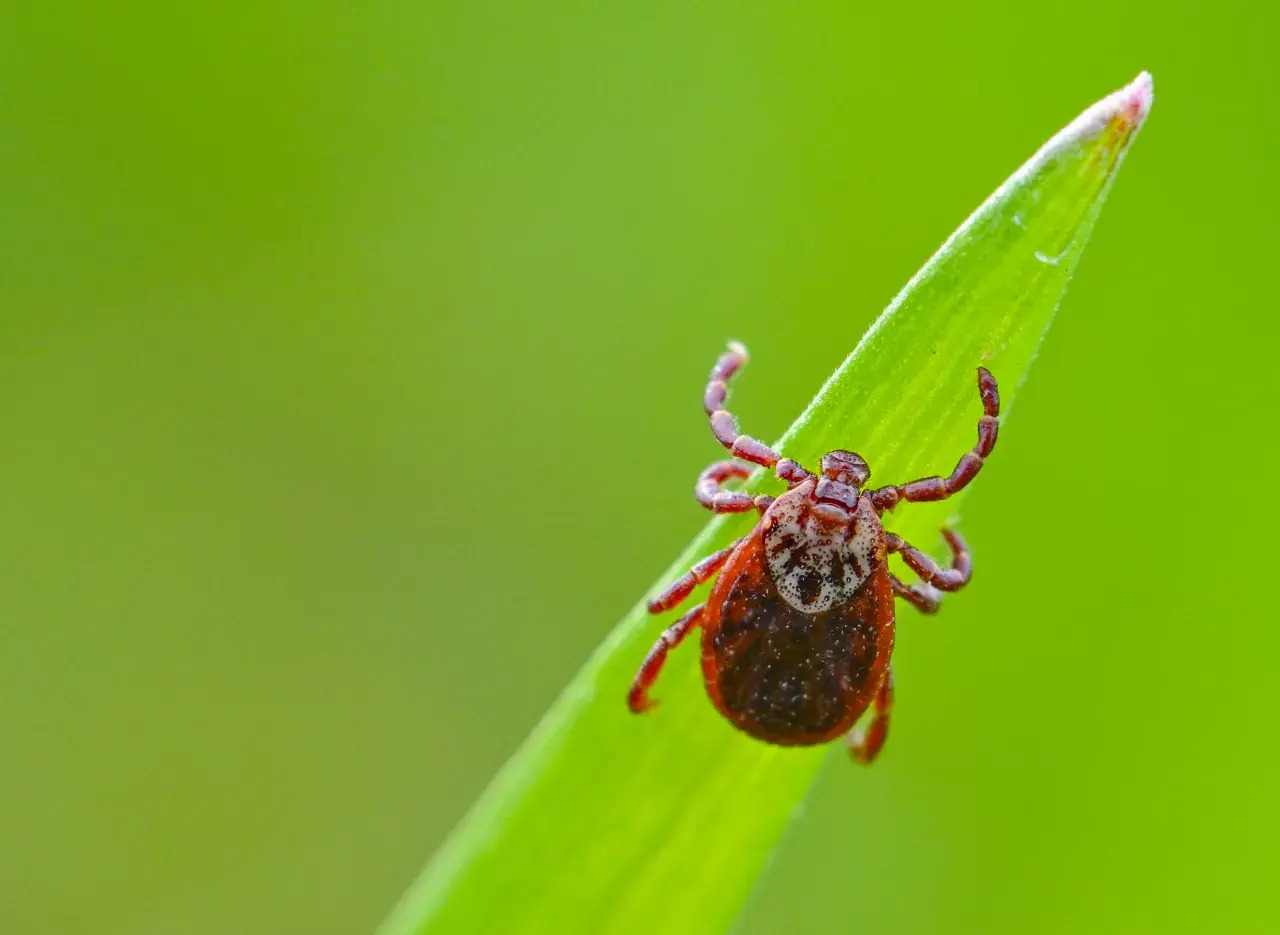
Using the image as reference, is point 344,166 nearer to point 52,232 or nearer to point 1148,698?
point 52,232

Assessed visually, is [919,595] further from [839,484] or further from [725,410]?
[725,410]

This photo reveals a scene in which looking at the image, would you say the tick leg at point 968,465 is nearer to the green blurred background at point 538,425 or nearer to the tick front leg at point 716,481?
the tick front leg at point 716,481

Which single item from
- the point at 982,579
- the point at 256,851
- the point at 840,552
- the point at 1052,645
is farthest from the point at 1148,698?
the point at 256,851

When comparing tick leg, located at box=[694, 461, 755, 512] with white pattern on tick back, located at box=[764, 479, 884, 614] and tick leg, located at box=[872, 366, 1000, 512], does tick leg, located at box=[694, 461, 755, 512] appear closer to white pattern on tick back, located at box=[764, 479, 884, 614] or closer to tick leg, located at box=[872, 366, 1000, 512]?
white pattern on tick back, located at box=[764, 479, 884, 614]

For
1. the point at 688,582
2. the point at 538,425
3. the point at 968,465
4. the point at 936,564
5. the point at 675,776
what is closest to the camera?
the point at 675,776

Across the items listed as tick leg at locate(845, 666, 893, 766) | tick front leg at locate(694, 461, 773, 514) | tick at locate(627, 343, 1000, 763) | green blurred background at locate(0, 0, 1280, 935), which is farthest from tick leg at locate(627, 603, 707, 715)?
green blurred background at locate(0, 0, 1280, 935)

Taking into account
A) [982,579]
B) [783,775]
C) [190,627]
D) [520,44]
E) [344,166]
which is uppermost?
[520,44]

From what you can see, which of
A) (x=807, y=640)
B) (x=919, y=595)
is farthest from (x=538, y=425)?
(x=919, y=595)
